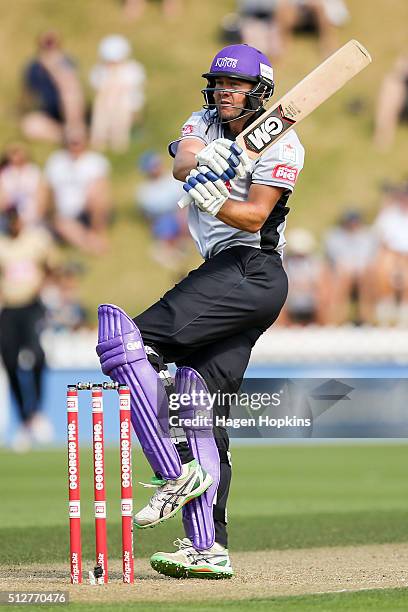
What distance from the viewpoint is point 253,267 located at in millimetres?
5582

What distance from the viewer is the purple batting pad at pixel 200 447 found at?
5.49 meters

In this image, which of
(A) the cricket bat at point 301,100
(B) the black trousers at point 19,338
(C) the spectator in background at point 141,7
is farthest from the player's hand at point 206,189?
(C) the spectator in background at point 141,7

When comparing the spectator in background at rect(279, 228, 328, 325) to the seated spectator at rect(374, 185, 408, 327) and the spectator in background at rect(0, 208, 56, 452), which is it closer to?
the seated spectator at rect(374, 185, 408, 327)

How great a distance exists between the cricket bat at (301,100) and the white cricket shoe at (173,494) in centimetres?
127

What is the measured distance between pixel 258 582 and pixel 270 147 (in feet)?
5.67

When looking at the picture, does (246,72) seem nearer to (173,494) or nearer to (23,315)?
(173,494)

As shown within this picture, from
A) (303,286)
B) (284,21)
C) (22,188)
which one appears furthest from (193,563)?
(284,21)

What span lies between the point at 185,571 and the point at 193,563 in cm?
5

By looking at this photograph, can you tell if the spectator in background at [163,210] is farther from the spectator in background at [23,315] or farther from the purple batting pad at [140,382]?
the purple batting pad at [140,382]

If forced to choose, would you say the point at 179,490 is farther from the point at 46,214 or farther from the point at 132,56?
the point at 132,56

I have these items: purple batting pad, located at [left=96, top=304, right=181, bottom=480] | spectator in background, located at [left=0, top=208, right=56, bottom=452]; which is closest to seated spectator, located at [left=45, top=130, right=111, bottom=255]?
spectator in background, located at [left=0, top=208, right=56, bottom=452]

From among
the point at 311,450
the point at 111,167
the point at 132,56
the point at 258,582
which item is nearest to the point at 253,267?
the point at 258,582

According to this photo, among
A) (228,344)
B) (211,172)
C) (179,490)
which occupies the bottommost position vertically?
(179,490)

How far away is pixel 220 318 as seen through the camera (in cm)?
551
